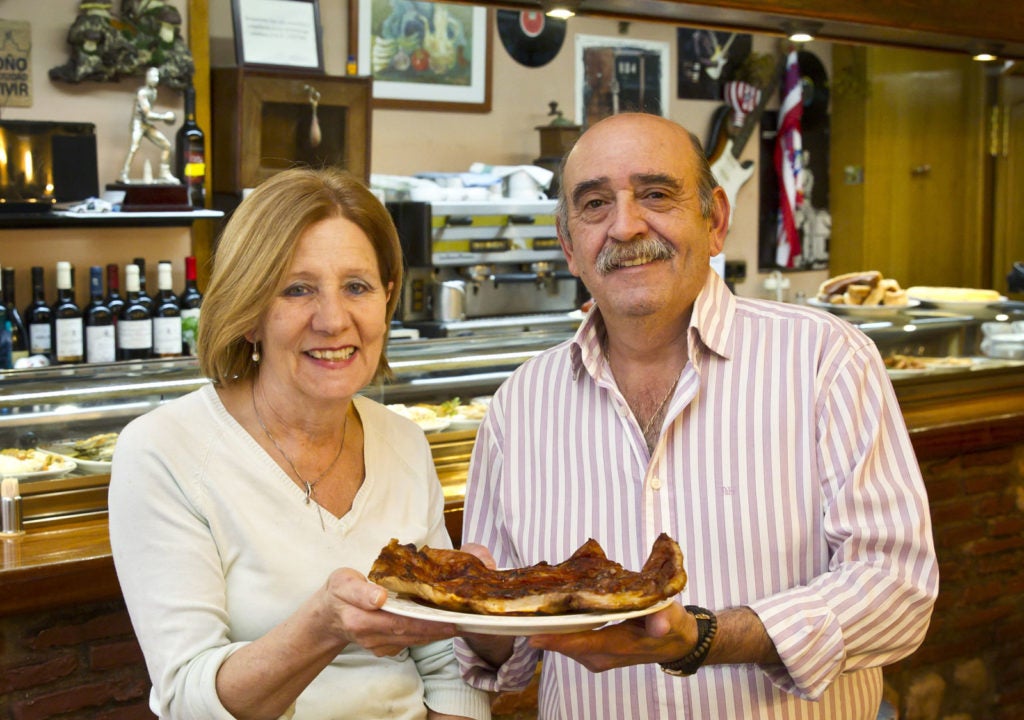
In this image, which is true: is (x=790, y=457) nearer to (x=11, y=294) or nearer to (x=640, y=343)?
(x=640, y=343)

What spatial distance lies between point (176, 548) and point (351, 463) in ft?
1.22

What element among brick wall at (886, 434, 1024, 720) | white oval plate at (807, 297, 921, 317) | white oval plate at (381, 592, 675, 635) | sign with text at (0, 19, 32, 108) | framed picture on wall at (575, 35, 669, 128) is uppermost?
framed picture on wall at (575, 35, 669, 128)

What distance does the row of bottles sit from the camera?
483 cm

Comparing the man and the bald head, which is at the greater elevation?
the bald head

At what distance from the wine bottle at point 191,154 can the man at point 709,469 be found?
11.9 feet

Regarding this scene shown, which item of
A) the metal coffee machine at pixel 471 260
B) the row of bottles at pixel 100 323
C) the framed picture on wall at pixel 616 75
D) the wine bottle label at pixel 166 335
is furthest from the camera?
the framed picture on wall at pixel 616 75

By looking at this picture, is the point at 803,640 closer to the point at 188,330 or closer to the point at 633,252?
the point at 633,252

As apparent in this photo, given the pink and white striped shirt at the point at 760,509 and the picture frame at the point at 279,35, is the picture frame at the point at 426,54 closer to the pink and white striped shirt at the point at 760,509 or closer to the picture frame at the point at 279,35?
the picture frame at the point at 279,35

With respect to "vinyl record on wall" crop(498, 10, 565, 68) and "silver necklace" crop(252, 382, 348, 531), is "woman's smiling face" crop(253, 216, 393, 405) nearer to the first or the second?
"silver necklace" crop(252, 382, 348, 531)

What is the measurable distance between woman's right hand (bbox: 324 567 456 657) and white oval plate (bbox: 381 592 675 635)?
0.09 feet

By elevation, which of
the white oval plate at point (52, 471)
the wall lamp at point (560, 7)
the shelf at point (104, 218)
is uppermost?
the wall lamp at point (560, 7)

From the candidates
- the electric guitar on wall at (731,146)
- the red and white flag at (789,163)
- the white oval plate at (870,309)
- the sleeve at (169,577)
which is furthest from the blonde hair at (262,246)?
the red and white flag at (789,163)

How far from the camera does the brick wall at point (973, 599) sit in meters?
3.92

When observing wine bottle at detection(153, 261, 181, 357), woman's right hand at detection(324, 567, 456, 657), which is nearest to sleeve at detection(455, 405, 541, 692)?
woman's right hand at detection(324, 567, 456, 657)
